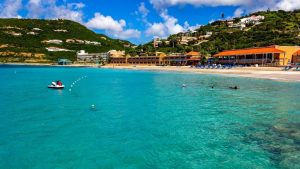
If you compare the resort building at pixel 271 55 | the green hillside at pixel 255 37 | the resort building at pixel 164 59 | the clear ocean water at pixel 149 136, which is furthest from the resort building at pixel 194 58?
the clear ocean water at pixel 149 136

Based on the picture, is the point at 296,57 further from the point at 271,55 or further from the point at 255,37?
the point at 255,37

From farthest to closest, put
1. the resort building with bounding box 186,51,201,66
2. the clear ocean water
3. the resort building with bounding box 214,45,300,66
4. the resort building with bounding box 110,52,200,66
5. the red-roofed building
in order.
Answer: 1. the resort building with bounding box 110,52,200,66
2. the resort building with bounding box 186,51,201,66
3. the resort building with bounding box 214,45,300,66
4. the red-roofed building
5. the clear ocean water

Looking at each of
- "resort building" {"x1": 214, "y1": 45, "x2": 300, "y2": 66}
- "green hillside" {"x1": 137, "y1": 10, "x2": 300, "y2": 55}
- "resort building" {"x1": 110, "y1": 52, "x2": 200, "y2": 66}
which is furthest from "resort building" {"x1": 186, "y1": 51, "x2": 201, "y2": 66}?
"resort building" {"x1": 214, "y1": 45, "x2": 300, "y2": 66}

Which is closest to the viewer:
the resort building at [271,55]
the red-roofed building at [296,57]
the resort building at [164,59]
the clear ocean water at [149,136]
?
the clear ocean water at [149,136]

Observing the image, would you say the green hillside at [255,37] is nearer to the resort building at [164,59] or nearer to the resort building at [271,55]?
the resort building at [164,59]

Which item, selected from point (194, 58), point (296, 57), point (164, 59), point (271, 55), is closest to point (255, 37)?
point (194, 58)

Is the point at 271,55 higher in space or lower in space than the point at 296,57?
higher

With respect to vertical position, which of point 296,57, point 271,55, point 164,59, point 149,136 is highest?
point 271,55

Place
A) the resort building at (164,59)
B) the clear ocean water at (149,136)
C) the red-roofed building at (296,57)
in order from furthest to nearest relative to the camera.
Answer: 1. the resort building at (164,59)
2. the red-roofed building at (296,57)
3. the clear ocean water at (149,136)

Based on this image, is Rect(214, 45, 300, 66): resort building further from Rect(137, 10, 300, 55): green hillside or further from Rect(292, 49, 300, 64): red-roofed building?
Rect(137, 10, 300, 55): green hillside

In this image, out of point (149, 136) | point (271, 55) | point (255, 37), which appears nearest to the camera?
point (149, 136)

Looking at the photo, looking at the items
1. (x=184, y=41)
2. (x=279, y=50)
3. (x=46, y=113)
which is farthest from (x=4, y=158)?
(x=184, y=41)

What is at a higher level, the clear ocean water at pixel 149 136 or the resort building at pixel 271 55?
the resort building at pixel 271 55

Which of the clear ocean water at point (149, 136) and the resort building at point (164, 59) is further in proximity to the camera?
the resort building at point (164, 59)
